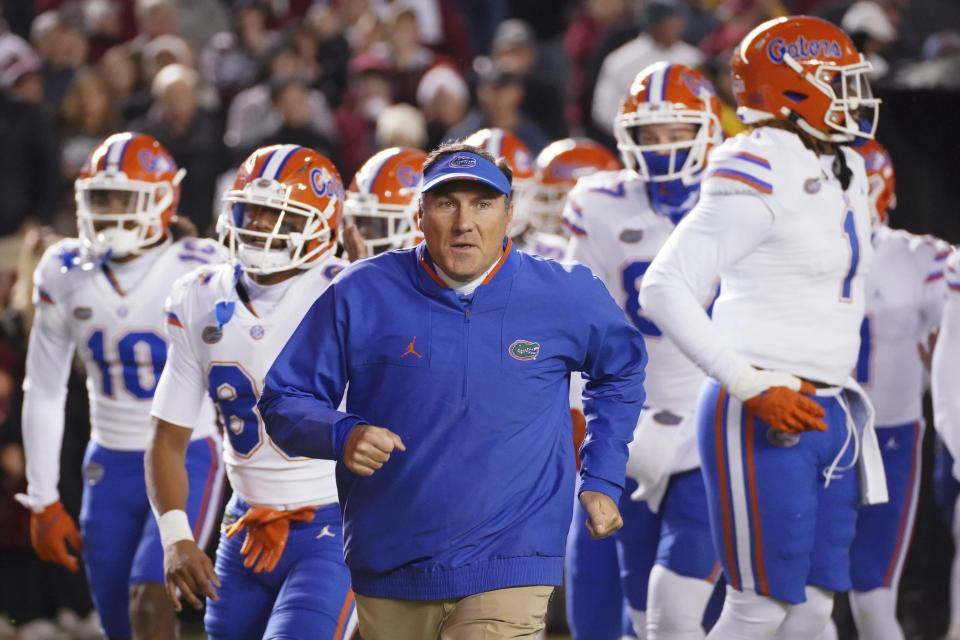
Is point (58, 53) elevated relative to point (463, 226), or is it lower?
elevated

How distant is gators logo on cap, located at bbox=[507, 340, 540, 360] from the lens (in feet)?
11.7

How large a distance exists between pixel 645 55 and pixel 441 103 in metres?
1.27

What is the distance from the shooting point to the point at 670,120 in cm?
534

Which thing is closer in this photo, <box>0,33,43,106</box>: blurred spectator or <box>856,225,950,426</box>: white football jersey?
<box>856,225,950,426</box>: white football jersey

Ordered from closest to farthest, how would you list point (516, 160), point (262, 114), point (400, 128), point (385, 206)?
point (385, 206) < point (516, 160) < point (400, 128) < point (262, 114)

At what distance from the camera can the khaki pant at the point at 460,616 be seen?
344cm

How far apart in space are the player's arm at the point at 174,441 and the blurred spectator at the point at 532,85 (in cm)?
541

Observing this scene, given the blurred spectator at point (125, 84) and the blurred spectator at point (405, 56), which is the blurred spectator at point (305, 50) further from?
the blurred spectator at point (125, 84)

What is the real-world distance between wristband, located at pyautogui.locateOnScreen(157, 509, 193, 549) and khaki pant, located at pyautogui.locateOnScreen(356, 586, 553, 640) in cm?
82

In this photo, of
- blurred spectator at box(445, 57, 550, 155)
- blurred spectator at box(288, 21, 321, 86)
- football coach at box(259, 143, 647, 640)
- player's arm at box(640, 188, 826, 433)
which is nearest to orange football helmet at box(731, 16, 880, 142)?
player's arm at box(640, 188, 826, 433)

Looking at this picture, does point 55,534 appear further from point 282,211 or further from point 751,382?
point 751,382

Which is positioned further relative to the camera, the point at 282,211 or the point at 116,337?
the point at 116,337

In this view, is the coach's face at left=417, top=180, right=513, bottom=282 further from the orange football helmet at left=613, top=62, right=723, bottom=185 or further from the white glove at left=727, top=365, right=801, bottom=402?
the orange football helmet at left=613, top=62, right=723, bottom=185

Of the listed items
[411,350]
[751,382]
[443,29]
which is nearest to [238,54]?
[443,29]
